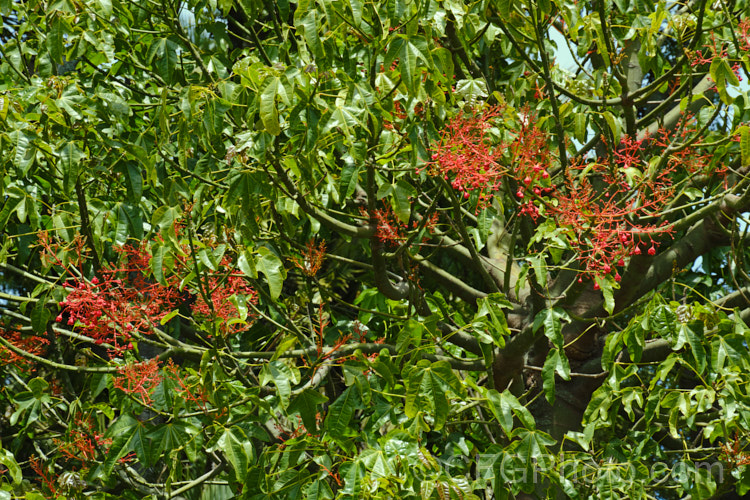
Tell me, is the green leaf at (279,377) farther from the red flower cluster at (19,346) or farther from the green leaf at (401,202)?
the red flower cluster at (19,346)

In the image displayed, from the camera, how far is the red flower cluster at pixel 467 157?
2510 mm

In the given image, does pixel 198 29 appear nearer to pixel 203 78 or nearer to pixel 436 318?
pixel 203 78

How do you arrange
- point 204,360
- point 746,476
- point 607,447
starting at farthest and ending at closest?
point 607,447 < point 746,476 < point 204,360

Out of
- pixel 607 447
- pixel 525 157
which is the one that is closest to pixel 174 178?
pixel 525 157

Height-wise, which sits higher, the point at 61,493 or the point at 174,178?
the point at 174,178

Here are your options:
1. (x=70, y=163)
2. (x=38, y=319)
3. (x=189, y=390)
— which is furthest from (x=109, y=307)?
(x=70, y=163)

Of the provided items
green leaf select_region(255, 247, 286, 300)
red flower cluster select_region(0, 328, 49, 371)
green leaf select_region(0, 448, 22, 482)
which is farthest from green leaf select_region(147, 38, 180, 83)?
green leaf select_region(0, 448, 22, 482)

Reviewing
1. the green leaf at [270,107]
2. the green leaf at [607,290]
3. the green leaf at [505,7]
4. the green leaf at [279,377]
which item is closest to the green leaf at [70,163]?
the green leaf at [270,107]

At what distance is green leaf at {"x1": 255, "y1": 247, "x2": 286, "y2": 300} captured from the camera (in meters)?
2.45

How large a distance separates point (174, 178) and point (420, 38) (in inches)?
39.8

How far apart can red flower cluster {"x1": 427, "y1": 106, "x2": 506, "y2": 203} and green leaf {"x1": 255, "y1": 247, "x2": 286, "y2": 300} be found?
0.61 meters

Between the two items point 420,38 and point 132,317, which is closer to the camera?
point 420,38

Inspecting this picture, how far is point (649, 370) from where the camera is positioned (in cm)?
556

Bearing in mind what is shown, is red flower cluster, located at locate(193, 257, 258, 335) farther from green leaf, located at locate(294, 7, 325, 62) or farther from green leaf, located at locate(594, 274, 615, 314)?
green leaf, located at locate(594, 274, 615, 314)
